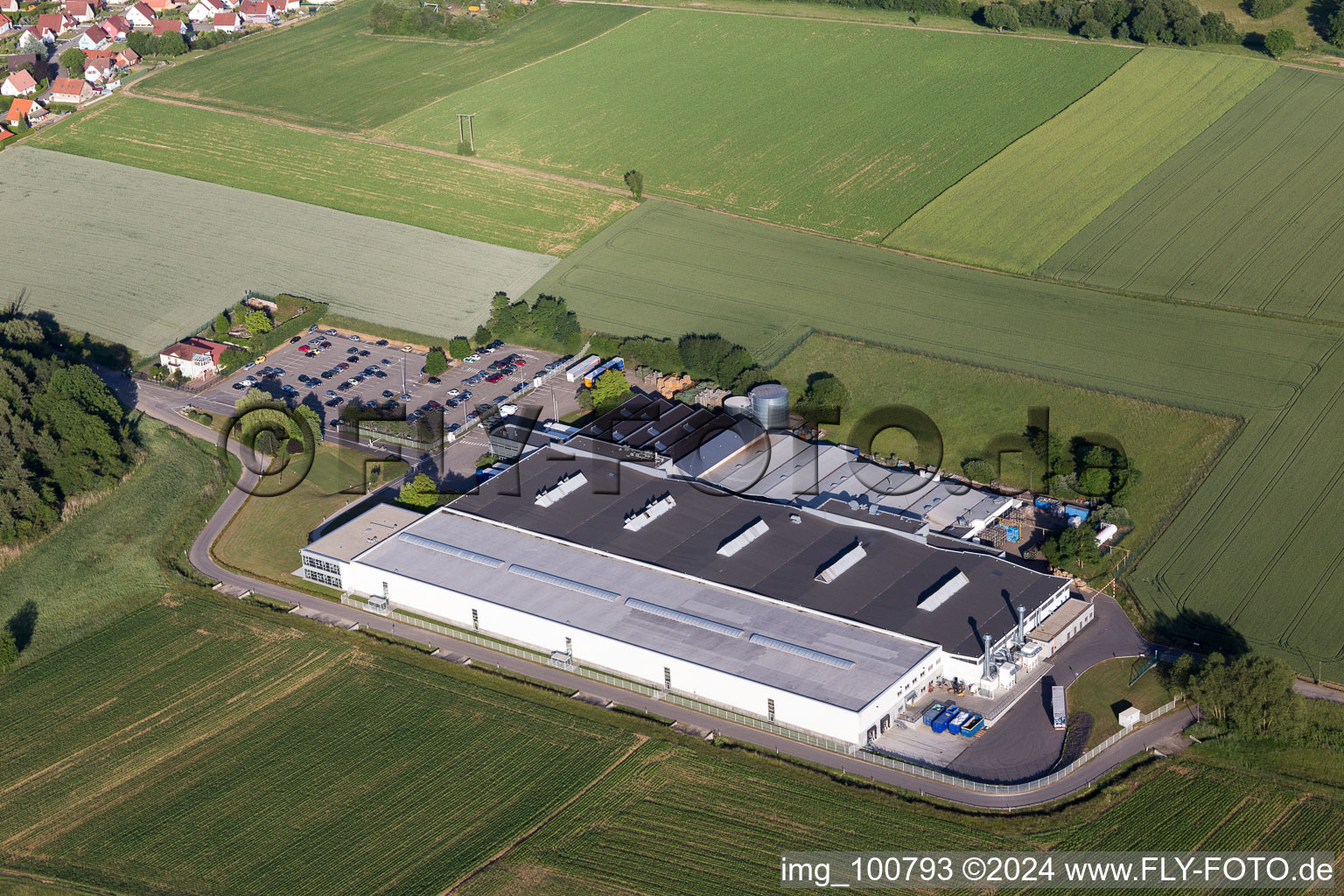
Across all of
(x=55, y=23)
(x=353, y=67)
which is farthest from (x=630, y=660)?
(x=55, y=23)

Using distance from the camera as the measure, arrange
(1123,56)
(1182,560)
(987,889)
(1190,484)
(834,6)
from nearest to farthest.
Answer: (987,889), (1182,560), (1190,484), (1123,56), (834,6)

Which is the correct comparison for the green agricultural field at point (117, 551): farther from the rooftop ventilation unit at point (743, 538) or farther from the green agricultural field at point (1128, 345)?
the green agricultural field at point (1128, 345)

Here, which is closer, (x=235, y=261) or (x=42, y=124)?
(x=235, y=261)

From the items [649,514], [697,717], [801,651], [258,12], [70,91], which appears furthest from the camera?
[258,12]

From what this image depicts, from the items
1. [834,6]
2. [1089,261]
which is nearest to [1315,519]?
[1089,261]

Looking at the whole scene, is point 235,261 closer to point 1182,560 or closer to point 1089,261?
point 1089,261

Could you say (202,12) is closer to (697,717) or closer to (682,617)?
(682,617)

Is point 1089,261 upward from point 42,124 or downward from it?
downward
